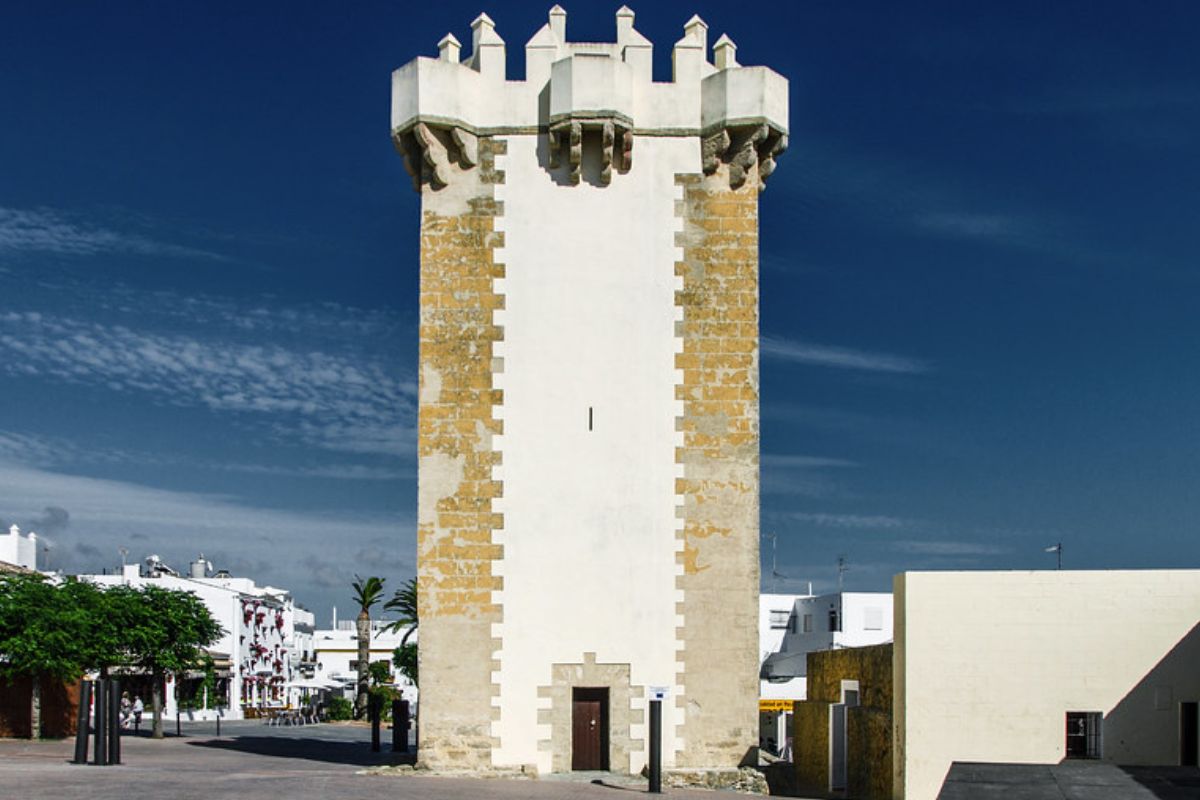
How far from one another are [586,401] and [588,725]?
5.73 metres

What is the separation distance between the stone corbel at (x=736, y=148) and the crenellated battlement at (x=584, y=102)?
0.7 inches

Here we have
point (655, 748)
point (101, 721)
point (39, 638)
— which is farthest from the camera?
point (39, 638)

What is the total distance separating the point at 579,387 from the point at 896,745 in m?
8.20

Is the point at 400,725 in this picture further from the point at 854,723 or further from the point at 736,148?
the point at 736,148

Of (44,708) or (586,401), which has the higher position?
(586,401)

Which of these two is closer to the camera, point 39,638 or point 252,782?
point 252,782

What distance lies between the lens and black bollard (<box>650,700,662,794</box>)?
907 inches

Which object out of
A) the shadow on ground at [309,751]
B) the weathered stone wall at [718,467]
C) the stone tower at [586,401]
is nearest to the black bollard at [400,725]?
the shadow on ground at [309,751]

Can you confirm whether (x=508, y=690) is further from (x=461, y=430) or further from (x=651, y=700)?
(x=461, y=430)

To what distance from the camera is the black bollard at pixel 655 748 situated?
23.0m

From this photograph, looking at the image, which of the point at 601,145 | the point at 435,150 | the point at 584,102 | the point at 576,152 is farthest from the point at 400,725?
the point at 584,102

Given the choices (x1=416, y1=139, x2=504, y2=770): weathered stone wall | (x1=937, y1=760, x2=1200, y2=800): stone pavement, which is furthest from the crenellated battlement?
(x1=937, y1=760, x2=1200, y2=800): stone pavement

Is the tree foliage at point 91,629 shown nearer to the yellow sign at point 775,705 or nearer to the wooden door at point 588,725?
the yellow sign at point 775,705

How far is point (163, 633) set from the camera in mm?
47000
